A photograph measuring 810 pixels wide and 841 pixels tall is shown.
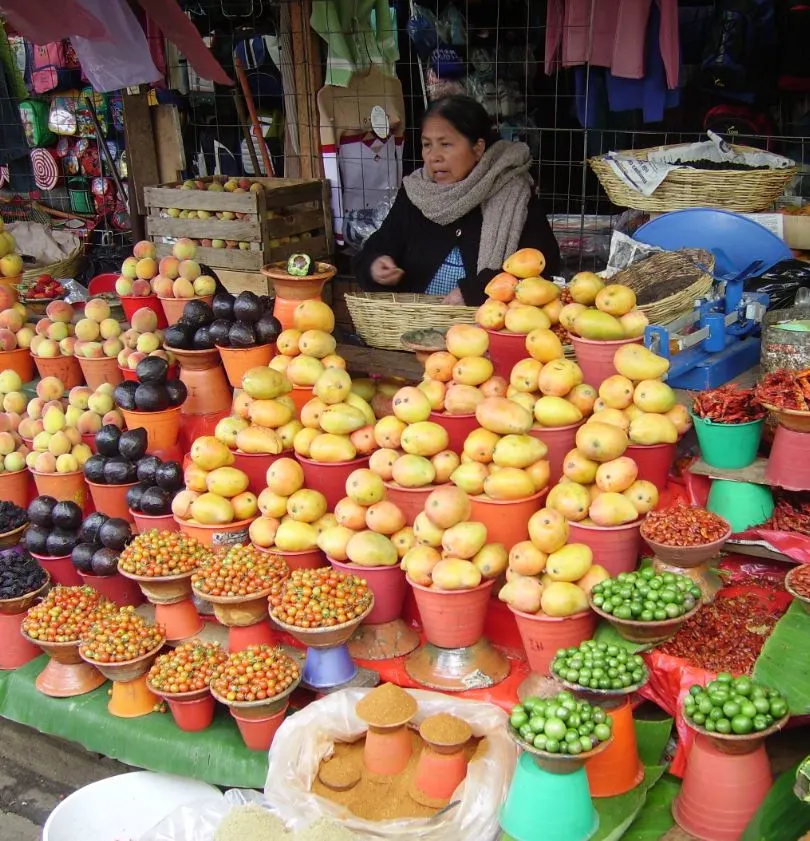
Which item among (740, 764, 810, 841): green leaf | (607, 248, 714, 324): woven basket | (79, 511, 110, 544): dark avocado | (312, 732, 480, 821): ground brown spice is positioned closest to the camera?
(740, 764, 810, 841): green leaf

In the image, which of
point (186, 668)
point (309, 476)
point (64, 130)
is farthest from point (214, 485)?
point (64, 130)

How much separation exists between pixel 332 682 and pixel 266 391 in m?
1.05

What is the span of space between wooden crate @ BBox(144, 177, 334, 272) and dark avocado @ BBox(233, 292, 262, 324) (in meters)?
1.15

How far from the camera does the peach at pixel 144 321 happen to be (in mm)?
4008

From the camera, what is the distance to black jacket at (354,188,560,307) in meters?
4.22

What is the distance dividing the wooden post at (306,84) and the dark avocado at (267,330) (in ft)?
6.65

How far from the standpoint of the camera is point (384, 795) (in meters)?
2.59

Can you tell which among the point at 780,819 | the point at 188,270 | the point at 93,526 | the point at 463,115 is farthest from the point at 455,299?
the point at 780,819

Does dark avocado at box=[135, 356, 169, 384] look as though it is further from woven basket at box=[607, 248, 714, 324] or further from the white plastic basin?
woven basket at box=[607, 248, 714, 324]

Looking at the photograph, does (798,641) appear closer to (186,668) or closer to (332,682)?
(332,682)

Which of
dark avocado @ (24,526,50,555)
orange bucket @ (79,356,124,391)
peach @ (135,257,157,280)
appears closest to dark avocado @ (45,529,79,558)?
dark avocado @ (24,526,50,555)

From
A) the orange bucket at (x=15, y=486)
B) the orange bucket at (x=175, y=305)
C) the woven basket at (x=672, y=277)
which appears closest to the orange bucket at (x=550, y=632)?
the woven basket at (x=672, y=277)

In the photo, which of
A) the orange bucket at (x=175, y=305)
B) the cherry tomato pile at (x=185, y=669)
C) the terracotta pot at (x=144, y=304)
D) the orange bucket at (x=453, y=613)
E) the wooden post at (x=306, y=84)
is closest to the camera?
the orange bucket at (x=453, y=613)

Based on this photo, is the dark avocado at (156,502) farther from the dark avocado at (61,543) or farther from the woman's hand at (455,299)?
the woman's hand at (455,299)
